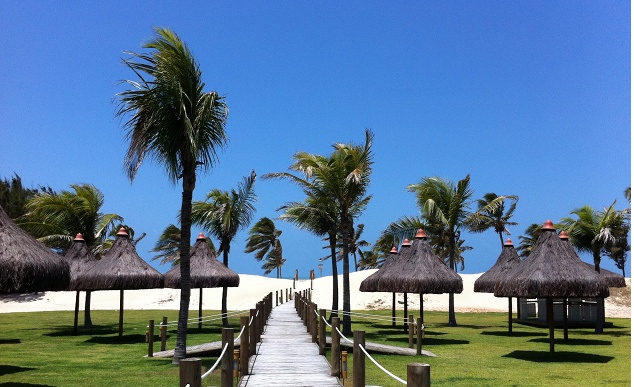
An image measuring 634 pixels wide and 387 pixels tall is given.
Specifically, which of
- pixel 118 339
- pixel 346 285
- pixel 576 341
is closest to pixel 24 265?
pixel 118 339

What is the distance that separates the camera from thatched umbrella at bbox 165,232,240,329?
26.8 metres

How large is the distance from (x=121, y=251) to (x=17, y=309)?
89.0 ft

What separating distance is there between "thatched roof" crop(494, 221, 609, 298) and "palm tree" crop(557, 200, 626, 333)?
27.8ft

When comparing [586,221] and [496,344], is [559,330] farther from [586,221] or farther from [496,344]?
[496,344]

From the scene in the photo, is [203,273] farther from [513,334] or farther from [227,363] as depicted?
[227,363]

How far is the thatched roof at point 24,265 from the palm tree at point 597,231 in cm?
2086

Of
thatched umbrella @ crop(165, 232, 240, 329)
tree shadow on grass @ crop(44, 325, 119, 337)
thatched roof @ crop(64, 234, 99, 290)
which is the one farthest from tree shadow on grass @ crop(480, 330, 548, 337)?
thatched roof @ crop(64, 234, 99, 290)

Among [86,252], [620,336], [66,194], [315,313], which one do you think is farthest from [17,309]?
[620,336]

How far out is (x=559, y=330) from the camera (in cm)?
2955

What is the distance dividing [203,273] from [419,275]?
895 cm

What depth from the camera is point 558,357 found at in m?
18.7

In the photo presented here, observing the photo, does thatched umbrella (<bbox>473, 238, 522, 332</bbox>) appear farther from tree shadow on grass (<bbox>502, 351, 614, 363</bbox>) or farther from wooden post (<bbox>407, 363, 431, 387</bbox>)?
wooden post (<bbox>407, 363, 431, 387</bbox>)

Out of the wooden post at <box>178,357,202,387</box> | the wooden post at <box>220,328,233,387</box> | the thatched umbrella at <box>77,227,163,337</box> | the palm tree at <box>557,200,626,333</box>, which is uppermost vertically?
the palm tree at <box>557,200,626,333</box>

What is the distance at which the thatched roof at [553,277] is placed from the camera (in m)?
18.4
